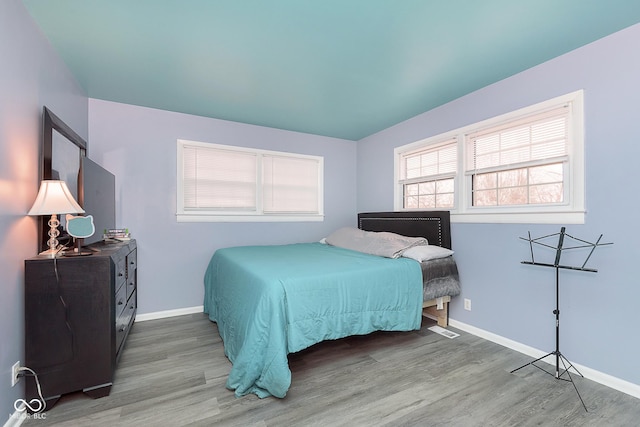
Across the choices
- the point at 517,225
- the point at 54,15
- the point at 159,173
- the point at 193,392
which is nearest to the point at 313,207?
the point at 159,173

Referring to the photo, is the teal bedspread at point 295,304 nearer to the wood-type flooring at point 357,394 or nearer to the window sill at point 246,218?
the wood-type flooring at point 357,394

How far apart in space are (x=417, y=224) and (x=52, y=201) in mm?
3261

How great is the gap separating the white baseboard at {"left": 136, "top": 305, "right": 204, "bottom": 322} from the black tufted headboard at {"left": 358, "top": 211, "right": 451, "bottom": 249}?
8.38 ft

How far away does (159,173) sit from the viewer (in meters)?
3.34

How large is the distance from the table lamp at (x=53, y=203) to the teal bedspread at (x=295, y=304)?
3.92 ft

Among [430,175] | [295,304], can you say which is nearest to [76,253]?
[295,304]

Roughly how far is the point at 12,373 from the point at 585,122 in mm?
3980

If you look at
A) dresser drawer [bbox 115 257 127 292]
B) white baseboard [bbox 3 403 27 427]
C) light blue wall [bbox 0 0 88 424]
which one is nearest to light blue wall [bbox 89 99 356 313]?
dresser drawer [bbox 115 257 127 292]

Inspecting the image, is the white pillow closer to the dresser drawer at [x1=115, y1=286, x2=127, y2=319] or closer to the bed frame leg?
the bed frame leg

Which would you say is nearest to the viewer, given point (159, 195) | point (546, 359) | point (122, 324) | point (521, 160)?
point (122, 324)

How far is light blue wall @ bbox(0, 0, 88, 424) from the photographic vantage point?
149cm

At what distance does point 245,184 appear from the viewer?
3.86 meters

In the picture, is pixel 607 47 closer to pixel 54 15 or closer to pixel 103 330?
pixel 54 15

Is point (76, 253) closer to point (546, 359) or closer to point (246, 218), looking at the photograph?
point (246, 218)
